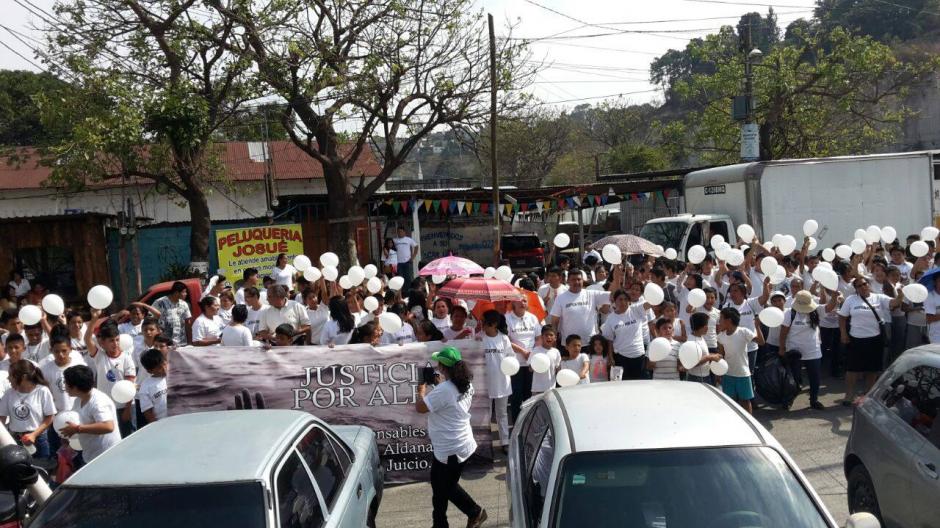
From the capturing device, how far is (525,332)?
8.62m

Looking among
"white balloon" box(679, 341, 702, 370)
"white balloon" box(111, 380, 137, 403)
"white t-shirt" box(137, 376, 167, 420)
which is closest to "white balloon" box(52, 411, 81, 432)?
"white balloon" box(111, 380, 137, 403)

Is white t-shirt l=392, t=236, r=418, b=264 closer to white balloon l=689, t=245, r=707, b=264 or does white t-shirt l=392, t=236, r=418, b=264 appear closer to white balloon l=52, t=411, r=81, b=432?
white balloon l=689, t=245, r=707, b=264

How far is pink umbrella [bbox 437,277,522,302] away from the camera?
869cm

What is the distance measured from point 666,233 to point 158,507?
44.5ft

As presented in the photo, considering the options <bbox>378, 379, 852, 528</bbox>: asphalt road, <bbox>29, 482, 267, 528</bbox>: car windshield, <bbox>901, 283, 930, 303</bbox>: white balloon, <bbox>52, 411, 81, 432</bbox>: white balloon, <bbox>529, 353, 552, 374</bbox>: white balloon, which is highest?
<bbox>901, 283, 930, 303</bbox>: white balloon

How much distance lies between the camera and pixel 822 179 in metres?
15.9

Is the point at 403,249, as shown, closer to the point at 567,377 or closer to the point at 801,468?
the point at 567,377

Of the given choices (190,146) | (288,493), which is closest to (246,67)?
(190,146)

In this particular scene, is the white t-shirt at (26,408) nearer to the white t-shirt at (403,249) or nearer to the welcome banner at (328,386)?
the welcome banner at (328,386)

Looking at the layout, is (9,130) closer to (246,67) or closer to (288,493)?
(246,67)

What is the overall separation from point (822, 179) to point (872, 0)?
55.9 m

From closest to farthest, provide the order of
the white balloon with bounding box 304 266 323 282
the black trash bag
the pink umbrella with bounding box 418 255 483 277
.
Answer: the black trash bag, the white balloon with bounding box 304 266 323 282, the pink umbrella with bounding box 418 255 483 277

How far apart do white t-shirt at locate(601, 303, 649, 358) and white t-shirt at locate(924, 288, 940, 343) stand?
3147 millimetres

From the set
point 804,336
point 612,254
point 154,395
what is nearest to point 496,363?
point 612,254
